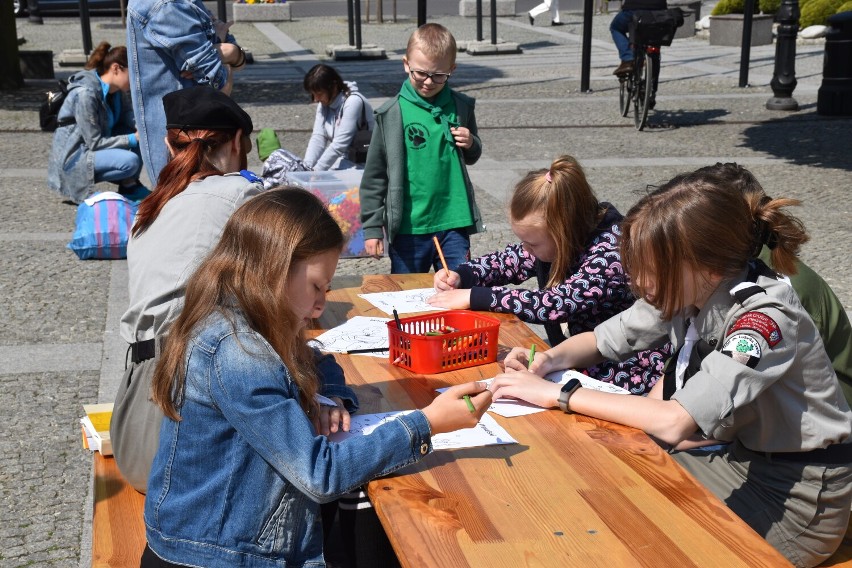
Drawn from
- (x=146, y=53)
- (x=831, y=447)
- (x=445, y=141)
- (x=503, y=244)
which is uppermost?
(x=146, y=53)

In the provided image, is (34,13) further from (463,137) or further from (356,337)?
(356,337)

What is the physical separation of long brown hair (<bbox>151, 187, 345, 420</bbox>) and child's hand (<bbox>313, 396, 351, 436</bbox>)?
259 mm

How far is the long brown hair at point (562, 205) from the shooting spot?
3.31 meters

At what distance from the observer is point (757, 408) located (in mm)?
2418

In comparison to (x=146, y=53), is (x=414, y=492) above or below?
below

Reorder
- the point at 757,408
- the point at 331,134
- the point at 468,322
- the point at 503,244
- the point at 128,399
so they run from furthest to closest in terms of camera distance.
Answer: the point at 331,134, the point at 503,244, the point at 468,322, the point at 128,399, the point at 757,408

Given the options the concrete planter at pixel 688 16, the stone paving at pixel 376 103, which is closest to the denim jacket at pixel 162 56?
the stone paving at pixel 376 103

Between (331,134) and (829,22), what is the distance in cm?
749

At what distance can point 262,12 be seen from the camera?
83.5ft

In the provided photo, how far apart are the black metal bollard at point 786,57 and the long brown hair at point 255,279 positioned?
1128 centimetres

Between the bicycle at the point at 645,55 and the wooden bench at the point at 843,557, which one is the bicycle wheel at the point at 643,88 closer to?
the bicycle at the point at 645,55

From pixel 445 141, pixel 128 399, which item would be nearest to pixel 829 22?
pixel 445 141

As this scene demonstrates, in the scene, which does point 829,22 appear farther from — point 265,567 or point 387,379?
point 265,567

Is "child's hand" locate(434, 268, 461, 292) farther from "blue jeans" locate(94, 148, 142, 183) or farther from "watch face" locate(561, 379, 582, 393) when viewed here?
"blue jeans" locate(94, 148, 142, 183)
